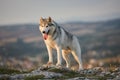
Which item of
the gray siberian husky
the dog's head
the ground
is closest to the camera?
the ground

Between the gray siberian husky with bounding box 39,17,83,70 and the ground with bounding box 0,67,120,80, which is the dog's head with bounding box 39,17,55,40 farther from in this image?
the ground with bounding box 0,67,120,80

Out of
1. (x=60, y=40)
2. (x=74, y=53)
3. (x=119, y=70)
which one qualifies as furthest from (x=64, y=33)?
(x=119, y=70)

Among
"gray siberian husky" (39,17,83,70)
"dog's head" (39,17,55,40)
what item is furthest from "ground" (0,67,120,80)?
"dog's head" (39,17,55,40)

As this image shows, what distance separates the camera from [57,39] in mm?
27312

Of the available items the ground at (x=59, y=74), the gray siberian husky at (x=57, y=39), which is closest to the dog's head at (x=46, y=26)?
the gray siberian husky at (x=57, y=39)

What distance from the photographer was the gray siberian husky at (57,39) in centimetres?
2619

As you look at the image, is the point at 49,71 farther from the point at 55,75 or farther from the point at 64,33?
the point at 64,33

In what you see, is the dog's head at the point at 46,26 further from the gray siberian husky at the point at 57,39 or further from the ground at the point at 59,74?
the ground at the point at 59,74

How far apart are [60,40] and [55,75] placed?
616 cm

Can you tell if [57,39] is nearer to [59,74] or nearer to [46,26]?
[46,26]

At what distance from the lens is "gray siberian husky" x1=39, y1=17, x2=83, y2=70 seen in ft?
85.9

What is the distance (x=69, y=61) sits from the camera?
30.8 metres

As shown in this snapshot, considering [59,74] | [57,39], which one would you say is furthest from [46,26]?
[59,74]

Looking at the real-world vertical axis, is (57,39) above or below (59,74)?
above
